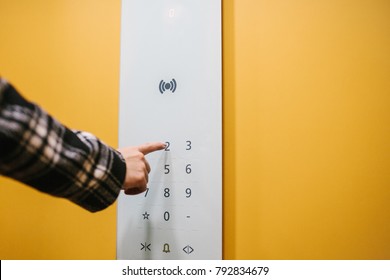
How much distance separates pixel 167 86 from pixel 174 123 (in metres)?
0.10

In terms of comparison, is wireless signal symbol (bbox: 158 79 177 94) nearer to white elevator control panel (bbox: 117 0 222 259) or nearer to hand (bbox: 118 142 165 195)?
white elevator control panel (bbox: 117 0 222 259)

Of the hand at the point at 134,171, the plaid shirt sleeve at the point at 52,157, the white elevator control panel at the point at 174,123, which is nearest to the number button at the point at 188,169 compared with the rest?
the white elevator control panel at the point at 174,123

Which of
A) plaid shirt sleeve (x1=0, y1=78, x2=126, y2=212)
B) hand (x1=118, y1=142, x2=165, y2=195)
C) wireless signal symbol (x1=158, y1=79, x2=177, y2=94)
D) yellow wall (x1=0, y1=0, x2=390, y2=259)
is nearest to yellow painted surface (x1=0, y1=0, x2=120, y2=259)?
yellow wall (x1=0, y1=0, x2=390, y2=259)

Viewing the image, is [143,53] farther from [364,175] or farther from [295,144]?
[364,175]

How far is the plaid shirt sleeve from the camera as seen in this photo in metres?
0.35

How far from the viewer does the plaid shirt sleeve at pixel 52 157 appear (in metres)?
0.35

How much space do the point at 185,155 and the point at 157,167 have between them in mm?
81

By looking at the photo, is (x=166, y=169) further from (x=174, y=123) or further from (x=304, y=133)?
(x=304, y=133)

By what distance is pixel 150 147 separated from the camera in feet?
2.29

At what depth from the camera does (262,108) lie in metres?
0.70

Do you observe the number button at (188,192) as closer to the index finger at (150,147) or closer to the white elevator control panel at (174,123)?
the white elevator control panel at (174,123)

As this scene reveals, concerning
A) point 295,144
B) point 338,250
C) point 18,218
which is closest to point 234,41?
point 295,144

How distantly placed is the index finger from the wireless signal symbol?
0.14m

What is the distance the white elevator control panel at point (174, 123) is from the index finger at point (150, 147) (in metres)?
0.02
